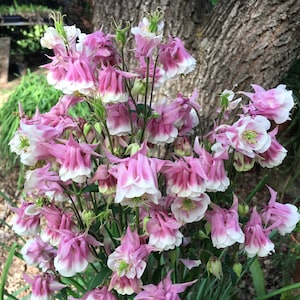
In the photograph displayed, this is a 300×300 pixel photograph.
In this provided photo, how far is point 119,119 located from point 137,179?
0.20 metres

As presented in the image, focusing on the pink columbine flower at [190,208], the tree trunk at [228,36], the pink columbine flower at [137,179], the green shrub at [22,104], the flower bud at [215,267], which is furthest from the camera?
the green shrub at [22,104]

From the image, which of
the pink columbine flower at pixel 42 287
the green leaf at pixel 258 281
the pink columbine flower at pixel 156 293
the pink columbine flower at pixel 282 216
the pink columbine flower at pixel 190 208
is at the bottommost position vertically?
the green leaf at pixel 258 281

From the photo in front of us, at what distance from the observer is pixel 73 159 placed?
924mm

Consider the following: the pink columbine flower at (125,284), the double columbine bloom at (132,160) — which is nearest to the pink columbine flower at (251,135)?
the double columbine bloom at (132,160)

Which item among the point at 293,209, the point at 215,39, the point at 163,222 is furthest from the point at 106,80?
the point at 215,39

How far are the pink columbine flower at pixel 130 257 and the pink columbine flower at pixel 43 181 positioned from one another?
173 millimetres

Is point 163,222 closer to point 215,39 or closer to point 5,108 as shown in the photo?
point 215,39

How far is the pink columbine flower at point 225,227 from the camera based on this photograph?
984 millimetres

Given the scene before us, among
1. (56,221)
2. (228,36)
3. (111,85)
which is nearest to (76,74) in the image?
(111,85)

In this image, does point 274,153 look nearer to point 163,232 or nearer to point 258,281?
point 163,232

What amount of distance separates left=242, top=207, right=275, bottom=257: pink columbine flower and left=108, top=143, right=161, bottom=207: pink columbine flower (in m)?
0.26

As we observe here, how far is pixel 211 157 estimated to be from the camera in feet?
3.13

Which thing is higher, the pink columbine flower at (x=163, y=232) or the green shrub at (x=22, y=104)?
the pink columbine flower at (x=163, y=232)

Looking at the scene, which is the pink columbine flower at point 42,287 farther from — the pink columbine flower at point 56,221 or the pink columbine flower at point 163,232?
the pink columbine flower at point 163,232
